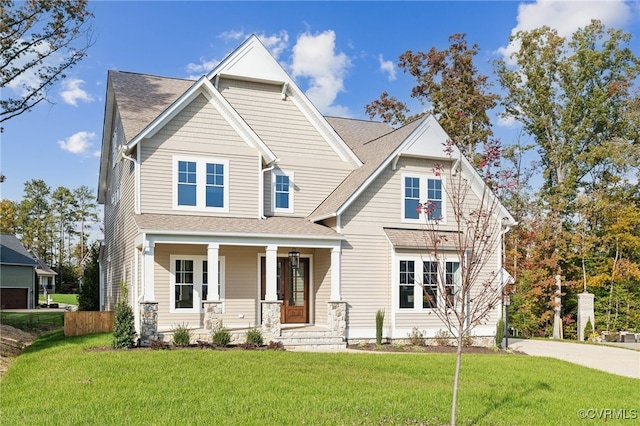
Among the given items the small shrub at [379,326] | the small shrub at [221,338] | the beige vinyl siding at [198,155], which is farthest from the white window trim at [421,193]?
the small shrub at [221,338]

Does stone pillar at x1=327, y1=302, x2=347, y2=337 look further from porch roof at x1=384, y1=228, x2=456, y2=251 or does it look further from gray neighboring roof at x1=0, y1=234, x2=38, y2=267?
gray neighboring roof at x1=0, y1=234, x2=38, y2=267

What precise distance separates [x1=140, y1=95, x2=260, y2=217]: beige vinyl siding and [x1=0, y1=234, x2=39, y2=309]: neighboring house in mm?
31213

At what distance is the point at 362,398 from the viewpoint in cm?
909

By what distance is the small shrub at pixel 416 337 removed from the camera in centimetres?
1723

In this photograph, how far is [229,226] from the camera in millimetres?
16047

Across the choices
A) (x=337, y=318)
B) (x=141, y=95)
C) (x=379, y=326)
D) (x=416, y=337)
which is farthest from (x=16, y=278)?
(x=416, y=337)

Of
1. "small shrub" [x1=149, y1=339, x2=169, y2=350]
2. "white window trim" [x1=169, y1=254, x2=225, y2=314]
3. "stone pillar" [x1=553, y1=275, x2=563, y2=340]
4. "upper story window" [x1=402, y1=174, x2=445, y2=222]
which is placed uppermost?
"upper story window" [x1=402, y1=174, x2=445, y2=222]

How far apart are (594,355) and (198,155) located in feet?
44.0

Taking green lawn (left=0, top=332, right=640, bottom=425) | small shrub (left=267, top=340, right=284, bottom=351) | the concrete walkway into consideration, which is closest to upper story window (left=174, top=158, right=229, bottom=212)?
small shrub (left=267, top=340, right=284, bottom=351)

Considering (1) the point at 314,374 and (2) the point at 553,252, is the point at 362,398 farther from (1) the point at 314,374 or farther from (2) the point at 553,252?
(2) the point at 553,252

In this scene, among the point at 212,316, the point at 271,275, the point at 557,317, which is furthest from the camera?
the point at 557,317

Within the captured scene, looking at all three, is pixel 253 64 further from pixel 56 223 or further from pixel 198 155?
pixel 56 223

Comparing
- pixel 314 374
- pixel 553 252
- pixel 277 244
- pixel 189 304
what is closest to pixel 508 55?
pixel 553 252

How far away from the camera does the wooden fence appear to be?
17.4m
